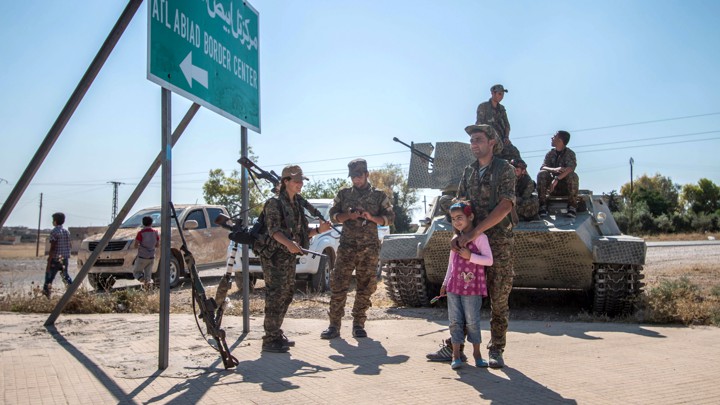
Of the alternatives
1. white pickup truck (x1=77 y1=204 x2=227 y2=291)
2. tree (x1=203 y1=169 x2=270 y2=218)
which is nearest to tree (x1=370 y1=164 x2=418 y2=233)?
tree (x1=203 y1=169 x2=270 y2=218)

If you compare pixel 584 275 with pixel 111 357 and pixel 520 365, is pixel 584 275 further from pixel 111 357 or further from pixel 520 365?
pixel 111 357

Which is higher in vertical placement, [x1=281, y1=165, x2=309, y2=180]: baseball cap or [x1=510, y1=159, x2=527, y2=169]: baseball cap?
[x1=510, y1=159, x2=527, y2=169]: baseball cap

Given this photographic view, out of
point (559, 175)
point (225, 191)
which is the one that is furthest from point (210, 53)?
point (225, 191)

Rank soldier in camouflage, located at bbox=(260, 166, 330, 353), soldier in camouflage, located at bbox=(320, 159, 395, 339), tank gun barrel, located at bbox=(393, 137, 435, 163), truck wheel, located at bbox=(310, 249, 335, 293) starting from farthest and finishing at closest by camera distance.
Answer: truck wheel, located at bbox=(310, 249, 335, 293) → tank gun barrel, located at bbox=(393, 137, 435, 163) → soldier in camouflage, located at bbox=(320, 159, 395, 339) → soldier in camouflage, located at bbox=(260, 166, 330, 353)

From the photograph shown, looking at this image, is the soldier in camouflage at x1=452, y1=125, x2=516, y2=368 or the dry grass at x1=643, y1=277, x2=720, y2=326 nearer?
the soldier in camouflage at x1=452, y1=125, x2=516, y2=368

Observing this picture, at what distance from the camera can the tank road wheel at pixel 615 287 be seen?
753cm

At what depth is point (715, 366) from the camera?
183 inches

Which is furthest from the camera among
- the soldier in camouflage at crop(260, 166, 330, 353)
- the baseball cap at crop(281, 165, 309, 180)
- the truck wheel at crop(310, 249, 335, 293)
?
the truck wheel at crop(310, 249, 335, 293)

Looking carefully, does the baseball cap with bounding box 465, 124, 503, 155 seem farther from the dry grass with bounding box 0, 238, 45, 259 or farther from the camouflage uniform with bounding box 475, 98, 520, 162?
the dry grass with bounding box 0, 238, 45, 259

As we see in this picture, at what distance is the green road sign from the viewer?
4.61 m

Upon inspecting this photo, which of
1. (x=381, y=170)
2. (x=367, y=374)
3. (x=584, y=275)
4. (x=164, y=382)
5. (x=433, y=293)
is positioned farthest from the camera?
(x=381, y=170)

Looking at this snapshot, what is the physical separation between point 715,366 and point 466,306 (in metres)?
1.83

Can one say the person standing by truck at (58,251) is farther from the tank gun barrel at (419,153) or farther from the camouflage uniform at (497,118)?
the camouflage uniform at (497,118)

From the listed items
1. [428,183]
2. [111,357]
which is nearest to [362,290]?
[111,357]
